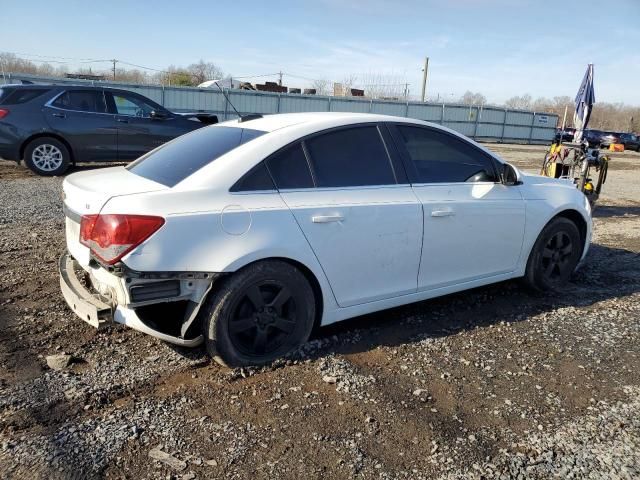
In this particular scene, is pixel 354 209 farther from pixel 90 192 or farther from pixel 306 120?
pixel 90 192

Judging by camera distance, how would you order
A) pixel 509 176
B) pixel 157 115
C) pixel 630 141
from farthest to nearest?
1. pixel 630 141
2. pixel 157 115
3. pixel 509 176

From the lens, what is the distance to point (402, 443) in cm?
270

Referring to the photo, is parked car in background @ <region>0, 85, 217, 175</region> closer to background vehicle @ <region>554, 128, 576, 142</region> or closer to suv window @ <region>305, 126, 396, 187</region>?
background vehicle @ <region>554, 128, 576, 142</region>

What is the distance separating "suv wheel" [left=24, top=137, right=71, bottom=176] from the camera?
32.9ft

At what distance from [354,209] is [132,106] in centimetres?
852

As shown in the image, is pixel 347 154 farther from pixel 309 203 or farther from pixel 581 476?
pixel 581 476

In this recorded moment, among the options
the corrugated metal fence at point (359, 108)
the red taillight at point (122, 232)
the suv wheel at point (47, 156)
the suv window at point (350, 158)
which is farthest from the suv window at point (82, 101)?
the corrugated metal fence at point (359, 108)

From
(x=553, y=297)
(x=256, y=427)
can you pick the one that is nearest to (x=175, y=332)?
(x=256, y=427)

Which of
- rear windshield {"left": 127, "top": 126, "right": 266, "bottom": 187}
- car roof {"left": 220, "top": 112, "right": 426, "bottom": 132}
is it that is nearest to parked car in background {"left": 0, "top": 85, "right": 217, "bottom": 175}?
rear windshield {"left": 127, "top": 126, "right": 266, "bottom": 187}

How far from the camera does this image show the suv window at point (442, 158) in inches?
157

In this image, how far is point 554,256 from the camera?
4965mm

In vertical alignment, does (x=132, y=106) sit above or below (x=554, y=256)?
above

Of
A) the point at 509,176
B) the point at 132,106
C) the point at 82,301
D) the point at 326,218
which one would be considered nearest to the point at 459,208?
the point at 509,176

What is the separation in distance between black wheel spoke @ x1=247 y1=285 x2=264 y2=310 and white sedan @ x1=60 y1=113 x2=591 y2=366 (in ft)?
0.03
